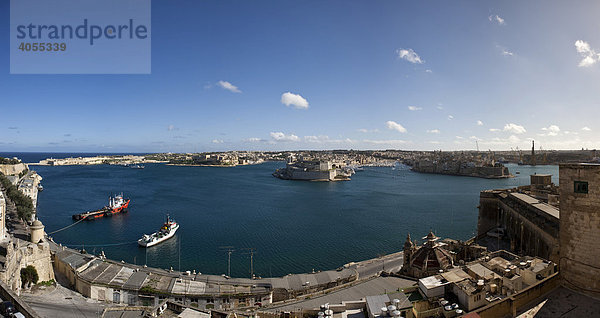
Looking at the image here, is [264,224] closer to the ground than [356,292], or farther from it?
closer to the ground

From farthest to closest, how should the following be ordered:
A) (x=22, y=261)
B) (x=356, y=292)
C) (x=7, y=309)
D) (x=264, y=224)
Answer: (x=264, y=224), (x=22, y=261), (x=356, y=292), (x=7, y=309)

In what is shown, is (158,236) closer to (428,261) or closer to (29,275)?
(29,275)

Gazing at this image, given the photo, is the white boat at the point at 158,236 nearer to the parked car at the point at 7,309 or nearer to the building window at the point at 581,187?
the parked car at the point at 7,309

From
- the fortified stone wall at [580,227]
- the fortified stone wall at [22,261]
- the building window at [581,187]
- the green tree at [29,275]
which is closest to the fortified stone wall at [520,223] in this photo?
the fortified stone wall at [580,227]

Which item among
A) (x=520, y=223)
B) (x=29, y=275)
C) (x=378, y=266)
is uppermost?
(x=520, y=223)

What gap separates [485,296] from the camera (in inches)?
271

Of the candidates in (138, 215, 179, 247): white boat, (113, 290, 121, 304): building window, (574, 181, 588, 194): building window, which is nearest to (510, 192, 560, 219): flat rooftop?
(574, 181, 588, 194): building window

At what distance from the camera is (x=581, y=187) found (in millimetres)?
5641

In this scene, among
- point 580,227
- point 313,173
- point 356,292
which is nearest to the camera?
point 580,227

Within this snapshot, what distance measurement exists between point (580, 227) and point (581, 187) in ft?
2.35

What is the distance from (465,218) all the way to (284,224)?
18.9 m

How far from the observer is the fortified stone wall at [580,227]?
17.9ft

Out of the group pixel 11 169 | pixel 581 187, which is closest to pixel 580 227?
pixel 581 187

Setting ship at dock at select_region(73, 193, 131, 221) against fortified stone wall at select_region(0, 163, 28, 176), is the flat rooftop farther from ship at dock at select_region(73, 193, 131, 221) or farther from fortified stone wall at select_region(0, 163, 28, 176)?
fortified stone wall at select_region(0, 163, 28, 176)
